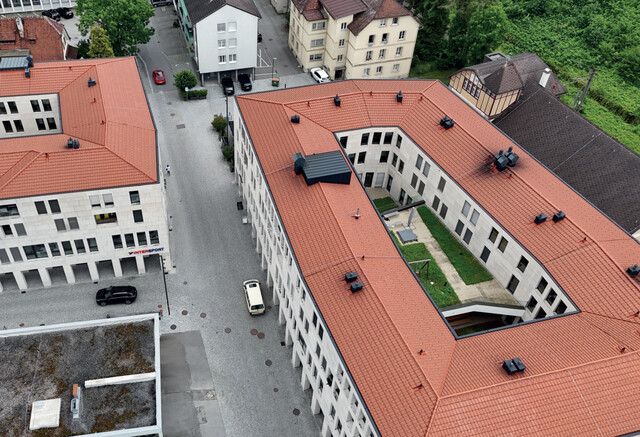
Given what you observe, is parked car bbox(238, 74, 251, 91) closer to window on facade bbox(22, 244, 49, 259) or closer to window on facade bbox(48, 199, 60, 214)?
window on facade bbox(48, 199, 60, 214)

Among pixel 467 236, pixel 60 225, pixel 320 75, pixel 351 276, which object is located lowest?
pixel 467 236

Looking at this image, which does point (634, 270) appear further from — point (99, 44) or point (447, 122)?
point (99, 44)

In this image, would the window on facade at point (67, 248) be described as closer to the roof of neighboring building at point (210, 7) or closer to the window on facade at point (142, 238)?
the window on facade at point (142, 238)

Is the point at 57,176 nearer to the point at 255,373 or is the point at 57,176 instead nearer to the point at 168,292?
the point at 168,292

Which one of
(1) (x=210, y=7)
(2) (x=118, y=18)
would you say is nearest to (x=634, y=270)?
(1) (x=210, y=7)

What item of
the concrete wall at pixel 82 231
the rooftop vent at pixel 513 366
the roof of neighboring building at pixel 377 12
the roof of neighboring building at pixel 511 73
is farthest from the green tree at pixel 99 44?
the rooftop vent at pixel 513 366

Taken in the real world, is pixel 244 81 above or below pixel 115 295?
above

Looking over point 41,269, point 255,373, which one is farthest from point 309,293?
point 41,269
